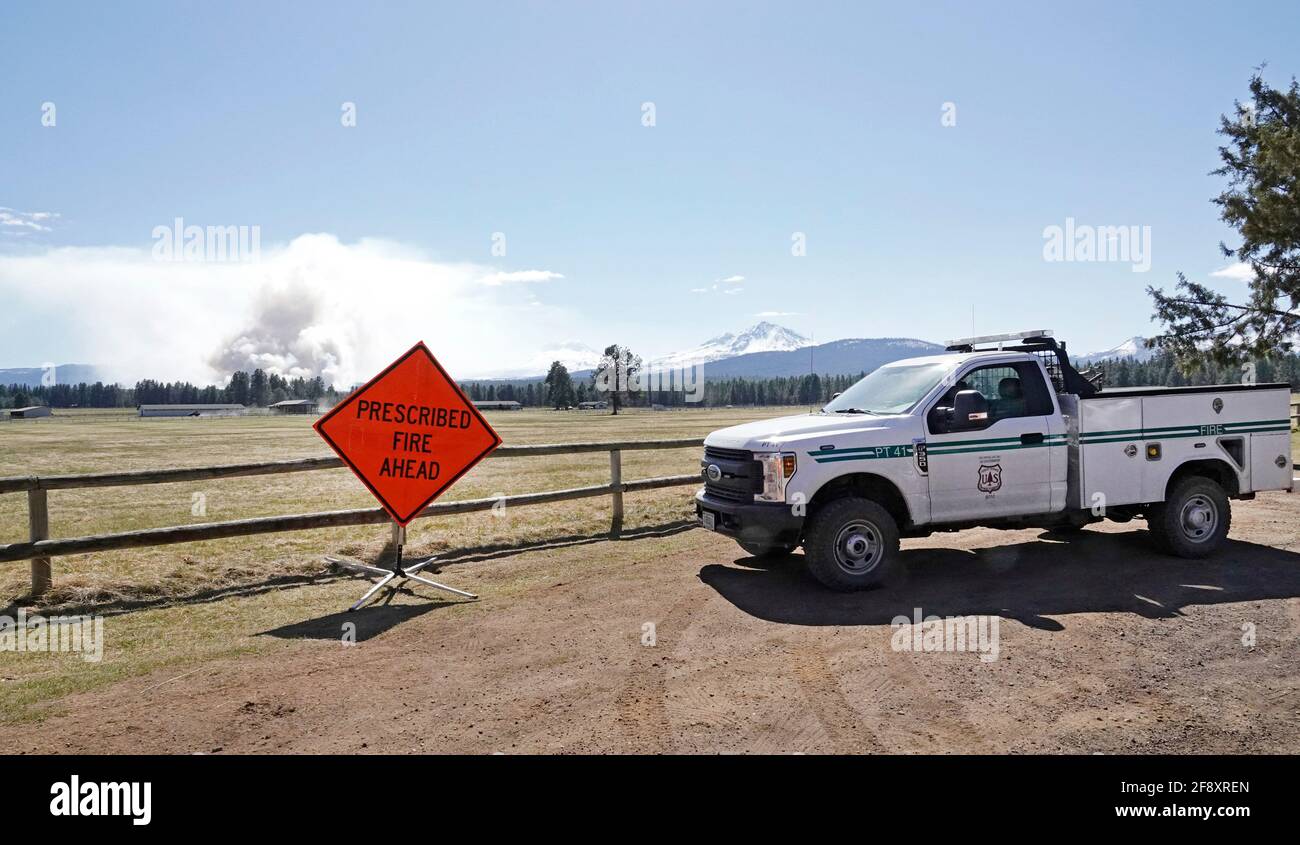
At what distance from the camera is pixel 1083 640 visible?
609 cm

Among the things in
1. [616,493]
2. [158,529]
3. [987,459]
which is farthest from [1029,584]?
[158,529]

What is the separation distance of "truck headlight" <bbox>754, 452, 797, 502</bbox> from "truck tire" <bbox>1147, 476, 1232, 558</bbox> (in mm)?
4592

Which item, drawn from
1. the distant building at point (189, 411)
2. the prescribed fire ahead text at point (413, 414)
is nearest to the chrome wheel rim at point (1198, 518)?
the prescribed fire ahead text at point (413, 414)

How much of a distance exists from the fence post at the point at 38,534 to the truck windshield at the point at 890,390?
839cm

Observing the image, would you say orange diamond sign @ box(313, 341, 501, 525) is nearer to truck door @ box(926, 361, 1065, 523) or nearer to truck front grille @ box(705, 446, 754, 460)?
truck front grille @ box(705, 446, 754, 460)

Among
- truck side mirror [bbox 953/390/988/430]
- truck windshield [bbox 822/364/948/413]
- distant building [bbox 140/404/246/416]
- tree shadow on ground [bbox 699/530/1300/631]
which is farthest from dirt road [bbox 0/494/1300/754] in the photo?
distant building [bbox 140/404/246/416]

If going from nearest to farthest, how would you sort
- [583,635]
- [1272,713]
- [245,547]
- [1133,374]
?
1. [1272,713]
2. [583,635]
3. [245,547]
4. [1133,374]

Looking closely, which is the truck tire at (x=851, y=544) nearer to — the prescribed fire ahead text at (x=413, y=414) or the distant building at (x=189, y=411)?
the prescribed fire ahead text at (x=413, y=414)

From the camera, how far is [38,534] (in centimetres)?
801

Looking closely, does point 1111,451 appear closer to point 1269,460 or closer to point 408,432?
point 1269,460
